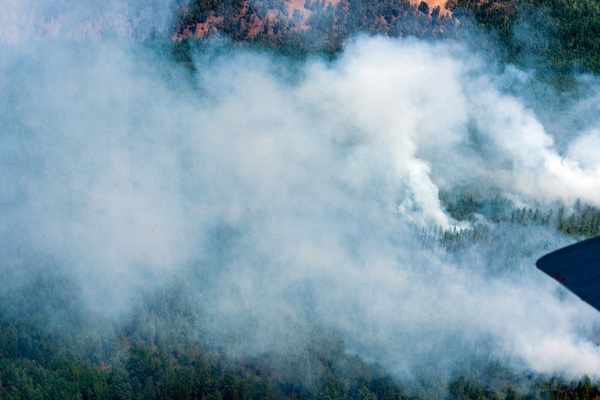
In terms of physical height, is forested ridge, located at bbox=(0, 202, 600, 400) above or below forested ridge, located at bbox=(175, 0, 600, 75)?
below

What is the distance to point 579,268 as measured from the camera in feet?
109

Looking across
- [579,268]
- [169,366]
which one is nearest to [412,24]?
[169,366]

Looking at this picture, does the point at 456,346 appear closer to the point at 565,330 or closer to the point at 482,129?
the point at 565,330

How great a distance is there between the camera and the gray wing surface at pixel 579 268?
3225 cm

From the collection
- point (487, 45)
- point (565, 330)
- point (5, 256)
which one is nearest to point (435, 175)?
point (487, 45)

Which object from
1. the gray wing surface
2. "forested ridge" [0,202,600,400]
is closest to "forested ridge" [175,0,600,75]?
"forested ridge" [0,202,600,400]

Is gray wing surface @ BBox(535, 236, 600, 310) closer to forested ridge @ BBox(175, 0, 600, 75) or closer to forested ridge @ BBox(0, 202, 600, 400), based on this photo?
forested ridge @ BBox(0, 202, 600, 400)

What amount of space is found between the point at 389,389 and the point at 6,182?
198ft

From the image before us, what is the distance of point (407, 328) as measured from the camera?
83312mm

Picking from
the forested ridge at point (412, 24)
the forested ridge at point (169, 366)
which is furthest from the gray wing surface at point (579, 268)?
the forested ridge at point (412, 24)

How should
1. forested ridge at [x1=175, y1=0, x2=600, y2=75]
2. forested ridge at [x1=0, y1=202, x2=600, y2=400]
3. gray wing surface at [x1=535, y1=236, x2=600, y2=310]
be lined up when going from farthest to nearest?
1. forested ridge at [x1=175, y1=0, x2=600, y2=75]
2. forested ridge at [x1=0, y1=202, x2=600, y2=400]
3. gray wing surface at [x1=535, y1=236, x2=600, y2=310]

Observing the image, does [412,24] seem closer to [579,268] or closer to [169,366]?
[169,366]

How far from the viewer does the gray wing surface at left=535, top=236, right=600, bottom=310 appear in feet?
106

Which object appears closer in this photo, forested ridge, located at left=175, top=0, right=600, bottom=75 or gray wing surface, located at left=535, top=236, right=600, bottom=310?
gray wing surface, located at left=535, top=236, right=600, bottom=310
